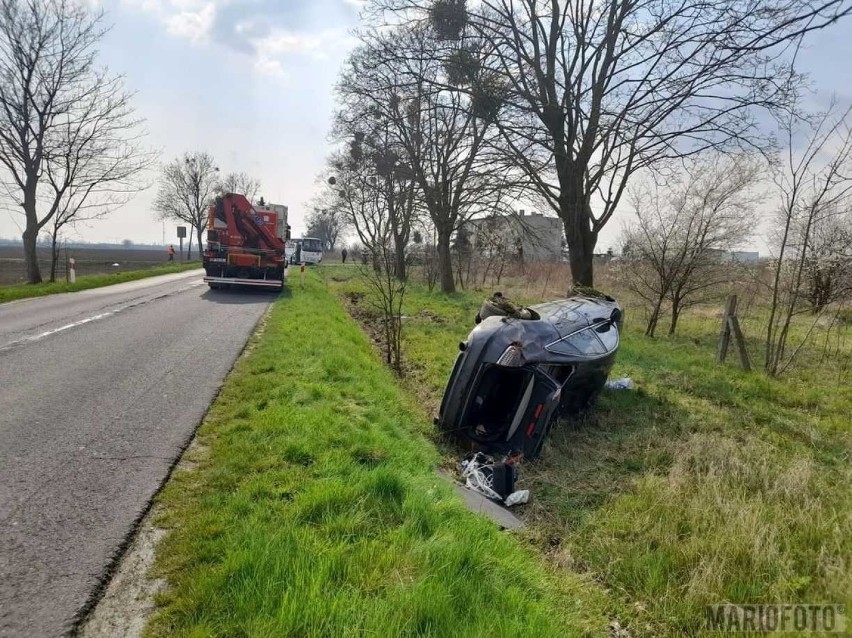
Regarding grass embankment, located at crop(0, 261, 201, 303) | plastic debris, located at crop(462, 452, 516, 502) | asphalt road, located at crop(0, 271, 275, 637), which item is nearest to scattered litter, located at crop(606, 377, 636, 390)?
plastic debris, located at crop(462, 452, 516, 502)

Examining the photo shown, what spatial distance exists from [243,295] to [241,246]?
190 centimetres

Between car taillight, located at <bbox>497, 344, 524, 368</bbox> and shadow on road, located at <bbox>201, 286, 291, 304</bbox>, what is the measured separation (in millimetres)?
10406

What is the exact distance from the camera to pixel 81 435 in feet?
13.3

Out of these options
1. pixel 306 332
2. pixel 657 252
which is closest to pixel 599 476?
pixel 306 332

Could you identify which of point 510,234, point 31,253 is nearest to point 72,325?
point 31,253

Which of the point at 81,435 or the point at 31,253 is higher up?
the point at 31,253

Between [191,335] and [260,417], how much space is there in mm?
4721

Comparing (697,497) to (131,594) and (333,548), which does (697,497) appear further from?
(131,594)

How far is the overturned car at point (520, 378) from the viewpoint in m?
4.99

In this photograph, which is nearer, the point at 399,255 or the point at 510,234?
the point at 399,255

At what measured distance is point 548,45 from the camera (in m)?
11.8

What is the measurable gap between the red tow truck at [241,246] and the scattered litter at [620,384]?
Result: 1198cm
